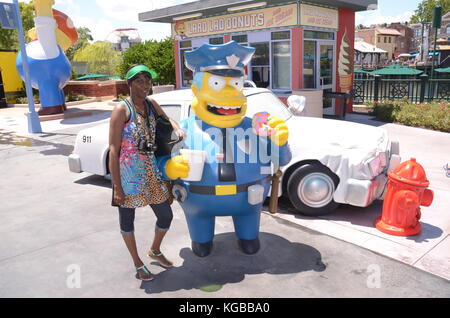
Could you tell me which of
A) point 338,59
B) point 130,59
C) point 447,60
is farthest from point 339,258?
point 447,60

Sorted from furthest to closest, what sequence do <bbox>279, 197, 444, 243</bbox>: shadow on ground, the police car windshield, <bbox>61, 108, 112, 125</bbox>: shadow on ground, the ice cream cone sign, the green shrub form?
1. <bbox>61, 108, 112, 125</bbox>: shadow on ground
2. the ice cream cone sign
3. the green shrub
4. the police car windshield
5. <bbox>279, 197, 444, 243</bbox>: shadow on ground

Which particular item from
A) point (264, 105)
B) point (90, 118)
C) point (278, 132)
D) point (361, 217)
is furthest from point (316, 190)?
point (90, 118)

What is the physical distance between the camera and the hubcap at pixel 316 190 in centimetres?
477

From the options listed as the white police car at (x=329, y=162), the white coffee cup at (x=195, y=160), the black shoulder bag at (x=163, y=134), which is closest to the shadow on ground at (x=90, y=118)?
the white police car at (x=329, y=162)

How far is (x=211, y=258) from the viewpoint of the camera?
3.95 m

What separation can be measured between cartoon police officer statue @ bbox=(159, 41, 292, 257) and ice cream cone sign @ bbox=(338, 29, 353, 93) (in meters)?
10.4

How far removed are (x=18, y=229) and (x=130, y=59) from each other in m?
17.8

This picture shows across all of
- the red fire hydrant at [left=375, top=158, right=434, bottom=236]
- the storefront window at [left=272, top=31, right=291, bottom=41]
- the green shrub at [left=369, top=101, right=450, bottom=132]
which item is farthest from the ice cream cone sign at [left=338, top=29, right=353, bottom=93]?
the red fire hydrant at [left=375, top=158, right=434, bottom=236]

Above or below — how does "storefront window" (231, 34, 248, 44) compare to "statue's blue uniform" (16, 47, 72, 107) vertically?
above

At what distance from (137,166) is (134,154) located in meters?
0.10

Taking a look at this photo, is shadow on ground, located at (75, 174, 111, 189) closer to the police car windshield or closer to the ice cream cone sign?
the police car windshield

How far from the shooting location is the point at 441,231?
4.46 meters

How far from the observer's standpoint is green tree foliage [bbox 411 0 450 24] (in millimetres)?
66250

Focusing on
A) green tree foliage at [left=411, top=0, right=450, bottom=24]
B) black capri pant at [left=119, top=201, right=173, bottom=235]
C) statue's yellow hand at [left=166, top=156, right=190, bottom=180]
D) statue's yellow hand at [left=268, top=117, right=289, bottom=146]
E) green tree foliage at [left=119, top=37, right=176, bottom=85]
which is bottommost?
black capri pant at [left=119, top=201, right=173, bottom=235]
